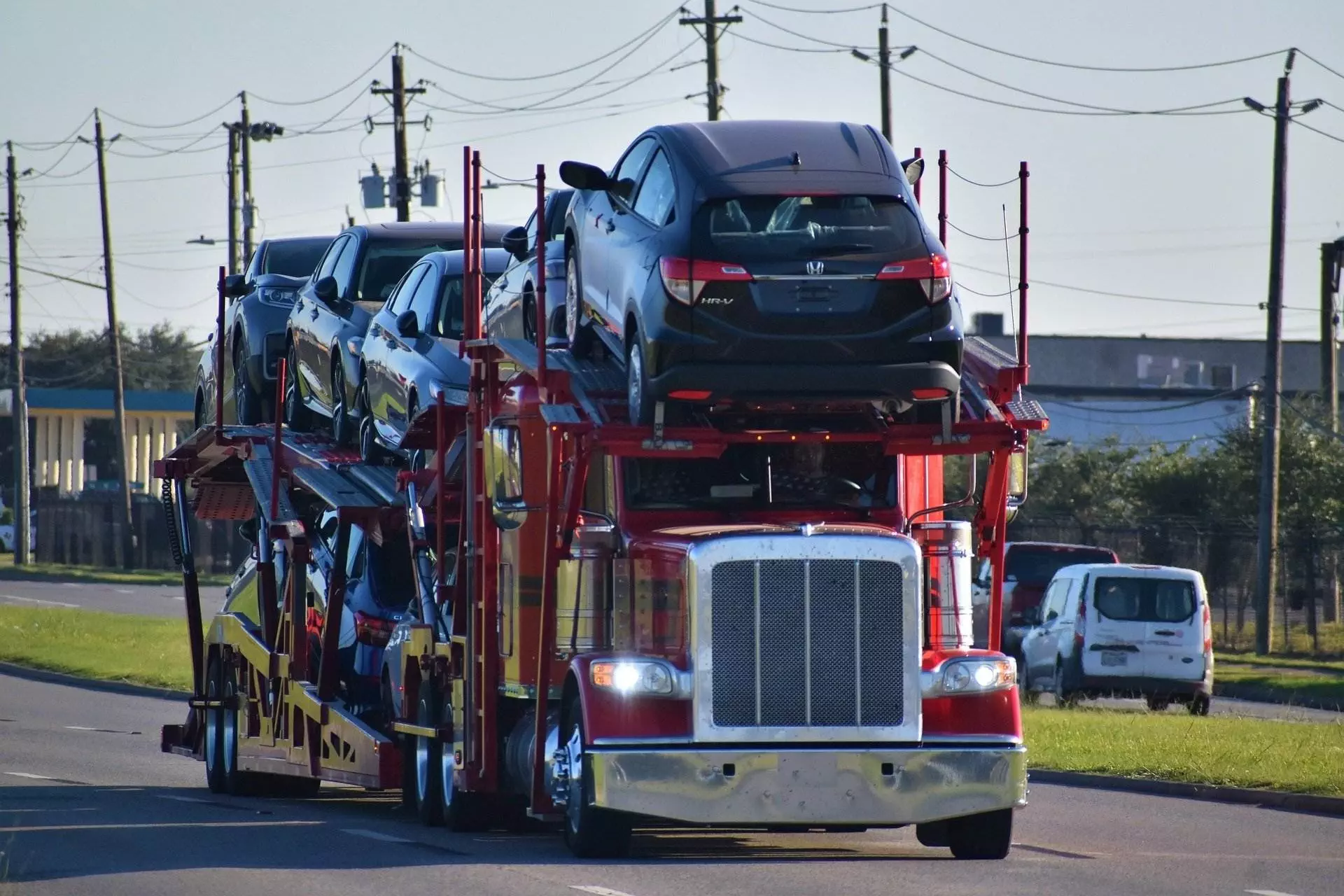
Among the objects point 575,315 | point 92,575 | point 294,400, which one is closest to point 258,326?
point 294,400

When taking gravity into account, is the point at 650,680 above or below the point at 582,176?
below

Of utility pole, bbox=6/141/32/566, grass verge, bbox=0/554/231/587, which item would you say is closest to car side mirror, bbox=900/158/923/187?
grass verge, bbox=0/554/231/587

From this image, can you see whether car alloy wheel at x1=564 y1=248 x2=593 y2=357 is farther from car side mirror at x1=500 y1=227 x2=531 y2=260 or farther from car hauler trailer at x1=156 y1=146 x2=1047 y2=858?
car side mirror at x1=500 y1=227 x2=531 y2=260

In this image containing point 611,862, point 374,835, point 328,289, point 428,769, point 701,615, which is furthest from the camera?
point 328,289

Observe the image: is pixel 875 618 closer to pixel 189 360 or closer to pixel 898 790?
pixel 898 790

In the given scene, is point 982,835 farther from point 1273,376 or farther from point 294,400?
point 1273,376

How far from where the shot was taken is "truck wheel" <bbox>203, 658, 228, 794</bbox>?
59.6 ft

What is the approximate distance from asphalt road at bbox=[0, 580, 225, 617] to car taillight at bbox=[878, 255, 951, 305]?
3318 cm

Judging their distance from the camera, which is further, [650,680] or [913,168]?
[913,168]

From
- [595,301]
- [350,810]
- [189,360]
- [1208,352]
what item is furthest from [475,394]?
[189,360]

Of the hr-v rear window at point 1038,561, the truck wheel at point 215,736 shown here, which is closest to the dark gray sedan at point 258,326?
the truck wheel at point 215,736

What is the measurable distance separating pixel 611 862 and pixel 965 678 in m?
2.03

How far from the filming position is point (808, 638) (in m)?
11.1

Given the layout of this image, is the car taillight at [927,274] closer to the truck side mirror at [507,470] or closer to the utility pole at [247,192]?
the truck side mirror at [507,470]
